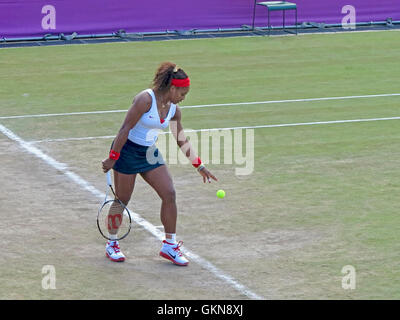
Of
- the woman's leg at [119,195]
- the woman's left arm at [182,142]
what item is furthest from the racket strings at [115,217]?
the woman's left arm at [182,142]

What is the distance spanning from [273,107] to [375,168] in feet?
14.7

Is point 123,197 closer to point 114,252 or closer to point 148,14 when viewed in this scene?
point 114,252

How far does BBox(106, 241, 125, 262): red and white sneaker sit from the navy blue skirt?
82 cm

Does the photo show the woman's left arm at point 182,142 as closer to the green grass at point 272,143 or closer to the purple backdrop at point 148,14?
the green grass at point 272,143

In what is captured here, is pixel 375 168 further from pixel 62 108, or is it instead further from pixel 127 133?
pixel 62 108

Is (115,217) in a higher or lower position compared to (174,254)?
higher

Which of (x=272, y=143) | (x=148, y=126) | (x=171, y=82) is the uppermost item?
(x=171, y=82)

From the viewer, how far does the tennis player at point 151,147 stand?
8.53 metres

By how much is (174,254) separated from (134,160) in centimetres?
107

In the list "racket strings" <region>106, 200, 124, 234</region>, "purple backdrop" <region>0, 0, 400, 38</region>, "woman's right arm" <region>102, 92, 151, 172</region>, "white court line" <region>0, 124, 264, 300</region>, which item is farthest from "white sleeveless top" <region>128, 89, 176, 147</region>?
"purple backdrop" <region>0, 0, 400, 38</region>

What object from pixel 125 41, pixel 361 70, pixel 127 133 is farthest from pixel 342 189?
pixel 125 41

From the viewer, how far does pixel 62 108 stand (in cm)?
1642

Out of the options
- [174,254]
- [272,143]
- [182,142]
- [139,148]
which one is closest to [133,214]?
A: [182,142]

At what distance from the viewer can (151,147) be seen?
28.9ft
